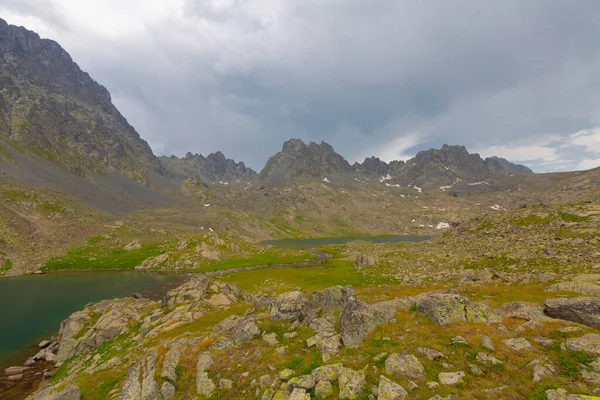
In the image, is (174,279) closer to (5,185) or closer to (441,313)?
(441,313)

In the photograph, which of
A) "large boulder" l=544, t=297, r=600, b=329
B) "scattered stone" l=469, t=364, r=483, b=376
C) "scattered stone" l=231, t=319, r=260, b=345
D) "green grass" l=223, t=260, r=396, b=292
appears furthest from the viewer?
"green grass" l=223, t=260, r=396, b=292

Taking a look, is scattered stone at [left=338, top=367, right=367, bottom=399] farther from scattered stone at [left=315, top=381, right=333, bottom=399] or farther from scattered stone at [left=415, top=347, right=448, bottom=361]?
scattered stone at [left=415, top=347, right=448, bottom=361]

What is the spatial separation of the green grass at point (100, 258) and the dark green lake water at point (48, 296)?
1294cm

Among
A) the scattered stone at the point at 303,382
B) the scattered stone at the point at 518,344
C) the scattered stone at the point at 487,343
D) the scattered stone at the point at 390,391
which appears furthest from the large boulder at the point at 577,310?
the scattered stone at the point at 303,382

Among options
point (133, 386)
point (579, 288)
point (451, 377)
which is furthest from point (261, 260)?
point (451, 377)

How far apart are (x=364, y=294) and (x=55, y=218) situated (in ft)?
663

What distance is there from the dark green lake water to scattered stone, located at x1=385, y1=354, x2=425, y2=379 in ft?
176

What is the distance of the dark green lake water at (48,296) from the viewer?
48625mm

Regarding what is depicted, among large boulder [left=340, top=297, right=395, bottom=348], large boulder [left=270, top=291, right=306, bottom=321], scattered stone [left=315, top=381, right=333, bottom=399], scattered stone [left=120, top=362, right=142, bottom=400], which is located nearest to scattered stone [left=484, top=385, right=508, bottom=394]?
scattered stone [left=315, top=381, right=333, bottom=399]

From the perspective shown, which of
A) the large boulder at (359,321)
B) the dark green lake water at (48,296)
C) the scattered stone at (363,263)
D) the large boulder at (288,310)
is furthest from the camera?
the scattered stone at (363,263)

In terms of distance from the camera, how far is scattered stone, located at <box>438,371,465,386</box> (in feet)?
50.1

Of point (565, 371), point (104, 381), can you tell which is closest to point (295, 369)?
point (565, 371)

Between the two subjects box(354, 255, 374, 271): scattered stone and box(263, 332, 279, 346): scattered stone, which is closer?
box(263, 332, 279, 346): scattered stone

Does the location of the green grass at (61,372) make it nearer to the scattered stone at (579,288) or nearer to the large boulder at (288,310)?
the large boulder at (288,310)
